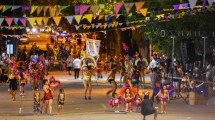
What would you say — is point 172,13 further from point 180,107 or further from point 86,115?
point 86,115

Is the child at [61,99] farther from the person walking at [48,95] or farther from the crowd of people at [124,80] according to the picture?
the person walking at [48,95]

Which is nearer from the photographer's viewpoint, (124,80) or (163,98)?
(163,98)

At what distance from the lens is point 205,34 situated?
34.2 meters

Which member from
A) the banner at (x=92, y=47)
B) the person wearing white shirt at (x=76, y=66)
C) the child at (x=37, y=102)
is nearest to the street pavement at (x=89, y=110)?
the child at (x=37, y=102)

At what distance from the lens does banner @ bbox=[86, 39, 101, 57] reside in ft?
157

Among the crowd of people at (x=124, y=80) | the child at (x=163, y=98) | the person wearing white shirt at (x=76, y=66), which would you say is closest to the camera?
the crowd of people at (x=124, y=80)

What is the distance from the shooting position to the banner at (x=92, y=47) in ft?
157

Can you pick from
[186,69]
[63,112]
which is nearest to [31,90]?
[186,69]

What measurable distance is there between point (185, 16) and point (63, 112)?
13.1 meters

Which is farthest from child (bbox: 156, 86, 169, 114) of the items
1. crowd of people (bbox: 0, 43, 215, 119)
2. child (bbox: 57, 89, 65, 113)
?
Result: child (bbox: 57, 89, 65, 113)

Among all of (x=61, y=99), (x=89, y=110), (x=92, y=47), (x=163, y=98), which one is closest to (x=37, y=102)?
(x=61, y=99)

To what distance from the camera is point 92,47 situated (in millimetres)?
48438

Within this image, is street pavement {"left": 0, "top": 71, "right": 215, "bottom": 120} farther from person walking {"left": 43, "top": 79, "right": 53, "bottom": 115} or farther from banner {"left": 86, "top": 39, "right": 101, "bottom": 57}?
banner {"left": 86, "top": 39, "right": 101, "bottom": 57}

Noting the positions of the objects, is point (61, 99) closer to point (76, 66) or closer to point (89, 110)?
point (89, 110)
